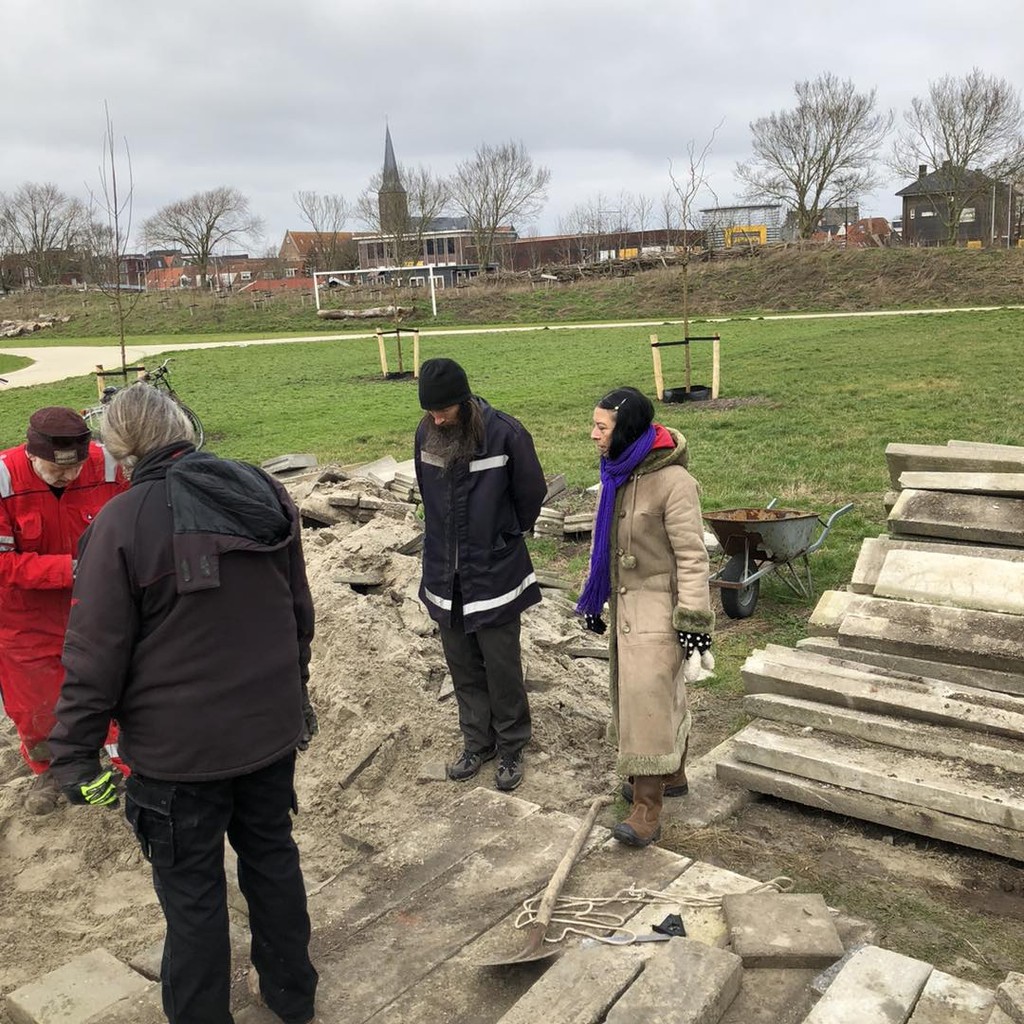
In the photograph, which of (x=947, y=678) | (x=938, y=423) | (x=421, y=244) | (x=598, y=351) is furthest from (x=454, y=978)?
(x=421, y=244)

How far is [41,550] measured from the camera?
4.47m

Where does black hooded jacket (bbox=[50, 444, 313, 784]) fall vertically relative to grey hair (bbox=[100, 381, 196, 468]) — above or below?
below

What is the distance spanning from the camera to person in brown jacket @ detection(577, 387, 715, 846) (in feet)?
12.6

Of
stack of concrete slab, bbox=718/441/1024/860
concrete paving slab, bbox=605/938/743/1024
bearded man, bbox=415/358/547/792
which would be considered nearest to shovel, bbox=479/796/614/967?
concrete paving slab, bbox=605/938/743/1024

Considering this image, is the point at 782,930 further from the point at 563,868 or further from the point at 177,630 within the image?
the point at 177,630

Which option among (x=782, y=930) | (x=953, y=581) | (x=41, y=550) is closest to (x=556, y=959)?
(x=782, y=930)

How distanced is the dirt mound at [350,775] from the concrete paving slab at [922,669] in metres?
1.33

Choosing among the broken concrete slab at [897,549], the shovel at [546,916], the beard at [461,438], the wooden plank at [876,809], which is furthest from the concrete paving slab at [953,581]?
the beard at [461,438]

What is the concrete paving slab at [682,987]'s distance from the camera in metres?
2.73

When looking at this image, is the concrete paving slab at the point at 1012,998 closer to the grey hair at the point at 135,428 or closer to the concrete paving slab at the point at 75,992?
the concrete paving slab at the point at 75,992

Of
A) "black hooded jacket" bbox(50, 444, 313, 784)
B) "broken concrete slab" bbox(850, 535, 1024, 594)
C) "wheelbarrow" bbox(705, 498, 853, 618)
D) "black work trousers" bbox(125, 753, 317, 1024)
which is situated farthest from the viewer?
"wheelbarrow" bbox(705, 498, 853, 618)

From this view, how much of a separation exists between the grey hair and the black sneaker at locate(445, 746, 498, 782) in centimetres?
247

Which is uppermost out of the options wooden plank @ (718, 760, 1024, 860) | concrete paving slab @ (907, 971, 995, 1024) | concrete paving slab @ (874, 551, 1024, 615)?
concrete paving slab @ (874, 551, 1024, 615)

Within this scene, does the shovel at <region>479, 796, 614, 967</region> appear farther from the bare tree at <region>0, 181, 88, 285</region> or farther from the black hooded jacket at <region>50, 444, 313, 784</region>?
the bare tree at <region>0, 181, 88, 285</region>
